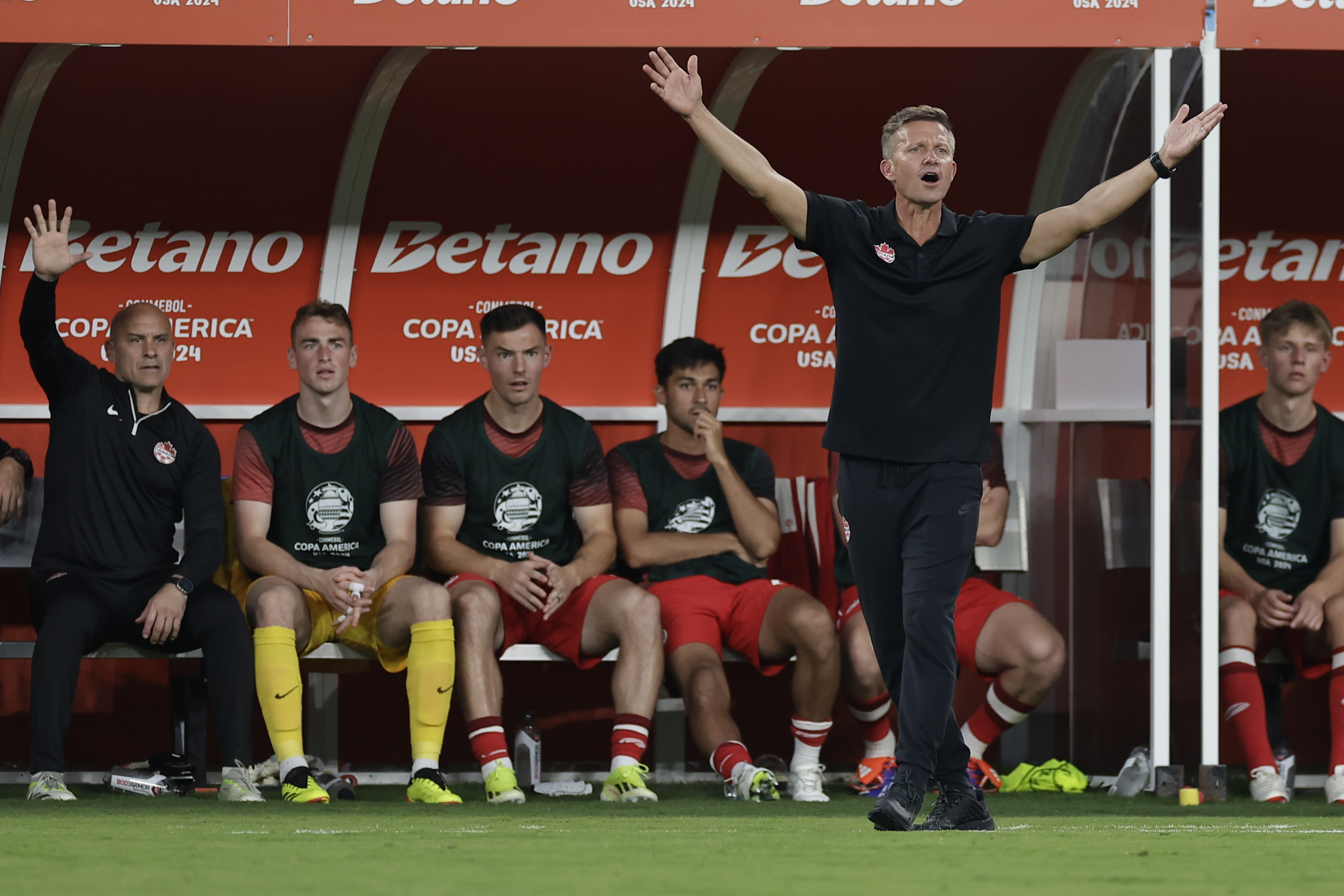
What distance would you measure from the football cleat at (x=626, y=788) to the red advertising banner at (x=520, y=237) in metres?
1.69

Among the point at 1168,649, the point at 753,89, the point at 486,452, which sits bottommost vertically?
the point at 1168,649

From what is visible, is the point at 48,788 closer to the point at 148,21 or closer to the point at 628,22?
the point at 148,21

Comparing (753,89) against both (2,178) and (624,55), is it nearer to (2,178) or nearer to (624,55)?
(624,55)

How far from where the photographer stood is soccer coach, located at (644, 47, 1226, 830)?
3561 millimetres

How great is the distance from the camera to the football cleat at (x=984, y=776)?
530cm

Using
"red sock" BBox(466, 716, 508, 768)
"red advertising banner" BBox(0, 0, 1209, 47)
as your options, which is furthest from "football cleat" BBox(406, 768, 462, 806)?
"red advertising banner" BBox(0, 0, 1209, 47)

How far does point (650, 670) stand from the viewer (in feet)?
16.8

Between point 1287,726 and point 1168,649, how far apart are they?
145 centimetres

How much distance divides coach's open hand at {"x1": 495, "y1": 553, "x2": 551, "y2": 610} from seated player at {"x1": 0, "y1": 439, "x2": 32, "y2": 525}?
4.87 feet

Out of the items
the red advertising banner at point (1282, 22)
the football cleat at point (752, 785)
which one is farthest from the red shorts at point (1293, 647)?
the red advertising banner at point (1282, 22)

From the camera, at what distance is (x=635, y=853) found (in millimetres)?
3064

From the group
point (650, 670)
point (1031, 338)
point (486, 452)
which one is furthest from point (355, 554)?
point (1031, 338)

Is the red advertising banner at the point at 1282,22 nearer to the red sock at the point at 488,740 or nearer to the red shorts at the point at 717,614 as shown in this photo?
the red shorts at the point at 717,614

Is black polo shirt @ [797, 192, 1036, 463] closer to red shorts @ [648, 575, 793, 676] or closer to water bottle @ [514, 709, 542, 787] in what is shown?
red shorts @ [648, 575, 793, 676]
